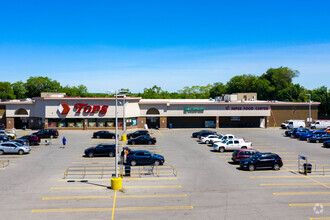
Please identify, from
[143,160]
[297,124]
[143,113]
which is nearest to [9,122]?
[143,113]

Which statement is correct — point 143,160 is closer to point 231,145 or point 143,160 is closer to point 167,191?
point 167,191

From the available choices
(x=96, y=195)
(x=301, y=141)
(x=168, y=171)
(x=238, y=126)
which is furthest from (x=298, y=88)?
(x=96, y=195)

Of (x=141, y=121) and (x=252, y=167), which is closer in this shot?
(x=252, y=167)

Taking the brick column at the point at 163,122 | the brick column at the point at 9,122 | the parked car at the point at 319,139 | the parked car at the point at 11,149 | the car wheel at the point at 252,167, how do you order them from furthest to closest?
the brick column at the point at 163,122 → the brick column at the point at 9,122 → the parked car at the point at 319,139 → the parked car at the point at 11,149 → the car wheel at the point at 252,167

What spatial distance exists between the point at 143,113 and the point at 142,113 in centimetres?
23

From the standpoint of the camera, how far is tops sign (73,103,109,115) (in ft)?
192

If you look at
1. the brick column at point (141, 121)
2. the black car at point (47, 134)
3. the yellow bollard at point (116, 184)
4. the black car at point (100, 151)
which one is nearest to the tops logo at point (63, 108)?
the black car at point (47, 134)

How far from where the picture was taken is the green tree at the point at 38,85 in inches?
4577

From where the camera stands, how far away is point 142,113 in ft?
209

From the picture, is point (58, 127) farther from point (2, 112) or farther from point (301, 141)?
point (301, 141)

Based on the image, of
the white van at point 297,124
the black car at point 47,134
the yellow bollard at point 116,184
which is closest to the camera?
the yellow bollard at point 116,184

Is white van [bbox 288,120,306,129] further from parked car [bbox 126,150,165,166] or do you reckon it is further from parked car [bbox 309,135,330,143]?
parked car [bbox 126,150,165,166]

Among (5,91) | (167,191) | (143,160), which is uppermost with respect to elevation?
(5,91)

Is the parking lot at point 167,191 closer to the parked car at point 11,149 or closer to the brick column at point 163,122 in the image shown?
the parked car at point 11,149
